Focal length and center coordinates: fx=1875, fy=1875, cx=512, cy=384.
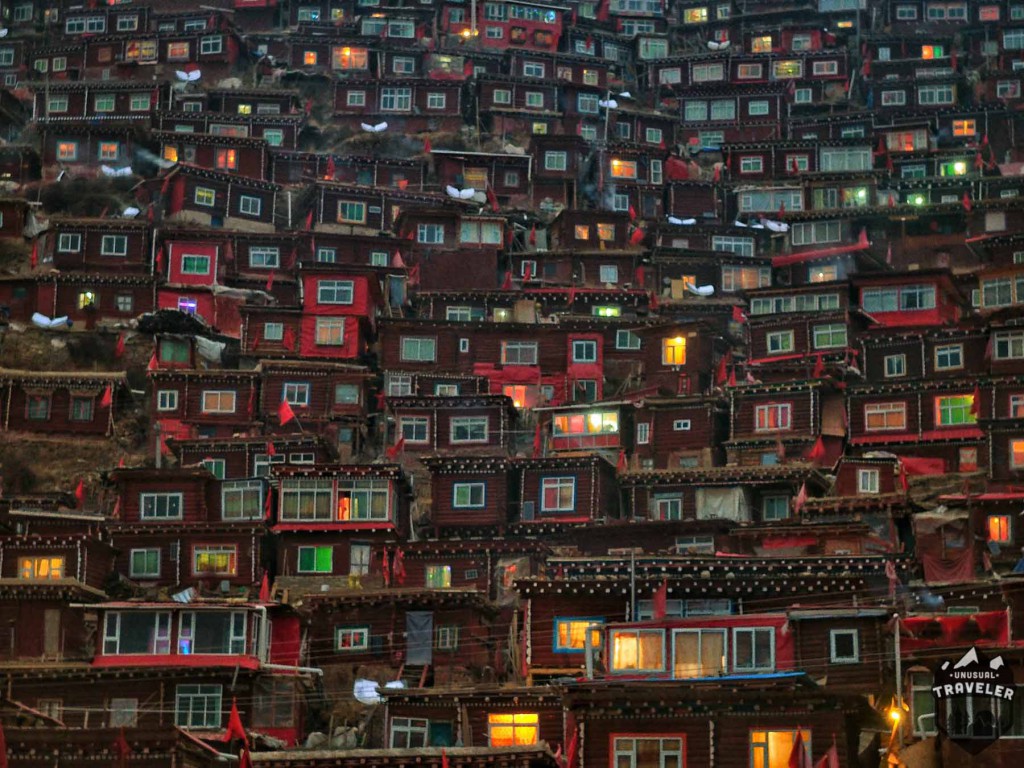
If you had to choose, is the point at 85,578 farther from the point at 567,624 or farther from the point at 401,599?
the point at 567,624

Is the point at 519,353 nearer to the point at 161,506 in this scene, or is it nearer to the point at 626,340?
the point at 626,340

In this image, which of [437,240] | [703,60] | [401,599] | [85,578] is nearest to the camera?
[401,599]

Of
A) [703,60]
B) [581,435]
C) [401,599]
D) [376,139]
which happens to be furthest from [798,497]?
[703,60]

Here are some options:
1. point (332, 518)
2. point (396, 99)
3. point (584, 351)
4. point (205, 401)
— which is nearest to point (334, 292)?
point (205, 401)

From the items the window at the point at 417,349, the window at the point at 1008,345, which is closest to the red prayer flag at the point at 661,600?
the window at the point at 1008,345

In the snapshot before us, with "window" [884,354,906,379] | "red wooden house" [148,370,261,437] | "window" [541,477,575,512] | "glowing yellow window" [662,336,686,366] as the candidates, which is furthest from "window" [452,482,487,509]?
"window" [884,354,906,379]

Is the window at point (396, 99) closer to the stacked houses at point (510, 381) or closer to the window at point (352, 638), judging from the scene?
the stacked houses at point (510, 381)
